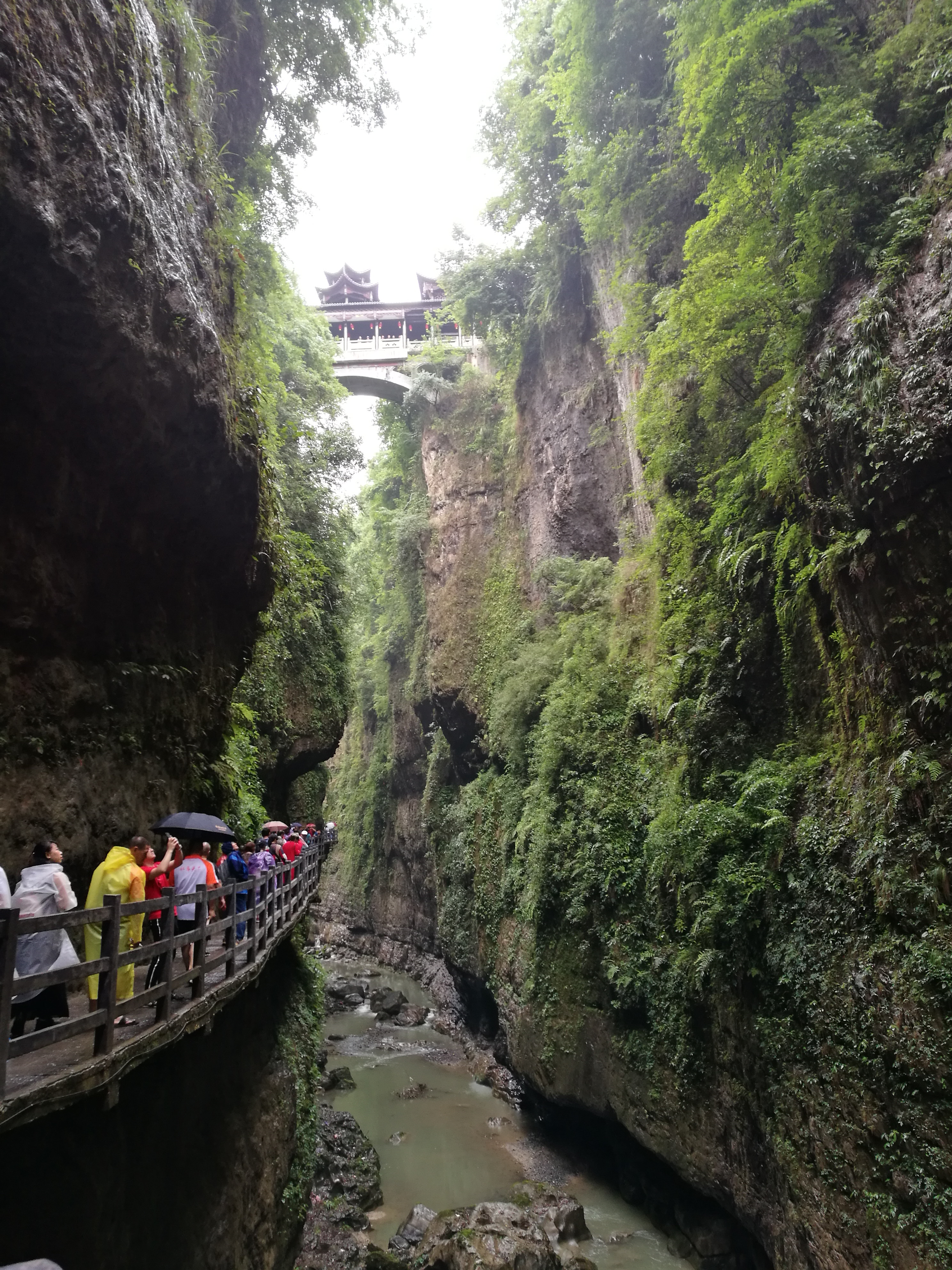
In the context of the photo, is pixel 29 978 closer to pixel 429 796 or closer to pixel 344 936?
pixel 429 796

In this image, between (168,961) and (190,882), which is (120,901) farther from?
(190,882)

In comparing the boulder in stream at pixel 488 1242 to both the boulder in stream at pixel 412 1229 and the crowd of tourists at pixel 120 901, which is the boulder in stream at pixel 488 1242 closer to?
the boulder in stream at pixel 412 1229

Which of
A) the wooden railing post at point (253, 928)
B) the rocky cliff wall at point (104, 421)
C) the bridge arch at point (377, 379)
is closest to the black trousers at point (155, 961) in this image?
the rocky cliff wall at point (104, 421)

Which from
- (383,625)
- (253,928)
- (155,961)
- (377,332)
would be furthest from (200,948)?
(377,332)

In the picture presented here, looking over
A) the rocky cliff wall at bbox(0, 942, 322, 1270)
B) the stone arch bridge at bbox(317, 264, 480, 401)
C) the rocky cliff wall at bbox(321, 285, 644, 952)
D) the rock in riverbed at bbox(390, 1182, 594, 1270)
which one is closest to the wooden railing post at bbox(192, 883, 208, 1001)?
the rocky cliff wall at bbox(0, 942, 322, 1270)

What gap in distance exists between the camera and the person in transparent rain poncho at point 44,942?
3891 millimetres

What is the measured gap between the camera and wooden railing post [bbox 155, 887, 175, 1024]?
15.5 feet

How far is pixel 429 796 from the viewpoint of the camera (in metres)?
23.7

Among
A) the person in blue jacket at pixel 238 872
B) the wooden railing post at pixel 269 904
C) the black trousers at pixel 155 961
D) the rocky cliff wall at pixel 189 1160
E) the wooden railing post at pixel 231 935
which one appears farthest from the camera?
the wooden railing post at pixel 269 904

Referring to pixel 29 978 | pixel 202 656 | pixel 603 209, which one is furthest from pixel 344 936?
pixel 29 978

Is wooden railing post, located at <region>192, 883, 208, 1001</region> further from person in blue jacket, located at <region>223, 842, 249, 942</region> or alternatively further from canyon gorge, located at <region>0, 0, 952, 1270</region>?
person in blue jacket, located at <region>223, 842, 249, 942</region>

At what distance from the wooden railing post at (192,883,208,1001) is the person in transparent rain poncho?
3.89 ft

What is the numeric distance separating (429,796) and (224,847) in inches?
547

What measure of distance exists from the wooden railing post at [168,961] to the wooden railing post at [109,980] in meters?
0.73
